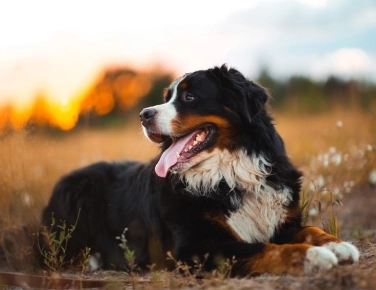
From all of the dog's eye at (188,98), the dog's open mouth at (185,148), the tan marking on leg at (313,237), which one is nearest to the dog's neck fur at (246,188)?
the dog's open mouth at (185,148)

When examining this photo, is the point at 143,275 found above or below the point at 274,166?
below

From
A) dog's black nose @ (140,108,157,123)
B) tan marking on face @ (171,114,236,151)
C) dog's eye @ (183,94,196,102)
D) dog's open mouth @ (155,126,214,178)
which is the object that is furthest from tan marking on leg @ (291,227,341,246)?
dog's black nose @ (140,108,157,123)

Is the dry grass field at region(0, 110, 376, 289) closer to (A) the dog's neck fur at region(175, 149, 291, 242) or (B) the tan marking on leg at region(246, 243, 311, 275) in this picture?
(B) the tan marking on leg at region(246, 243, 311, 275)

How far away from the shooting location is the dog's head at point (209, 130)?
191 inches

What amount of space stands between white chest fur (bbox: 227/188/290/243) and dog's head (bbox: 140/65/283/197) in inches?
9.0

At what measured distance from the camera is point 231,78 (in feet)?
16.6

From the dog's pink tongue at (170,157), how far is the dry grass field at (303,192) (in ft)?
1.97

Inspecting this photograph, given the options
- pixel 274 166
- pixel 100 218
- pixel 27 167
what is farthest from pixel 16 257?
pixel 274 166

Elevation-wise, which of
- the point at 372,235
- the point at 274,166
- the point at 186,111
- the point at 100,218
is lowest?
the point at 372,235

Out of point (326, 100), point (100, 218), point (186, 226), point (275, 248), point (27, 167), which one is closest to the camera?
point (275, 248)

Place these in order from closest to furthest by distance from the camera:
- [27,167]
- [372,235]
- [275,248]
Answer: [275,248] → [372,235] → [27,167]

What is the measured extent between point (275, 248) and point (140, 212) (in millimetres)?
1667

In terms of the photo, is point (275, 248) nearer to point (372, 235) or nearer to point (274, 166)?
point (274, 166)

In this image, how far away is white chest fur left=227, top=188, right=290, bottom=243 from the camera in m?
4.87
